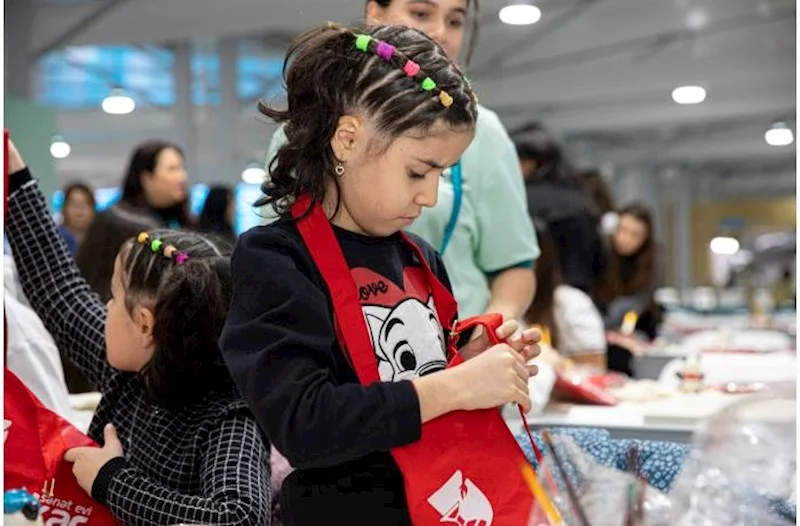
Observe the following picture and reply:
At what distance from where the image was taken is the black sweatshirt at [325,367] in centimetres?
110

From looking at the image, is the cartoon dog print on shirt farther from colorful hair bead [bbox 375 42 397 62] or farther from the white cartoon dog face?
colorful hair bead [bbox 375 42 397 62]

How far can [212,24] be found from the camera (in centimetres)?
779

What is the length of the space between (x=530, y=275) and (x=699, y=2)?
6753 millimetres

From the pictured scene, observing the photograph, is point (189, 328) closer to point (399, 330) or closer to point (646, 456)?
point (399, 330)

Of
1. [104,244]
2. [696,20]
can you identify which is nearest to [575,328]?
[104,244]

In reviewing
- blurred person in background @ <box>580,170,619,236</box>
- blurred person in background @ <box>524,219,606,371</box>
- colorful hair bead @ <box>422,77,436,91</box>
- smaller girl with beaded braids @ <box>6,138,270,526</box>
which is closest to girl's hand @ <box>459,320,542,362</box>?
colorful hair bead @ <box>422,77,436,91</box>

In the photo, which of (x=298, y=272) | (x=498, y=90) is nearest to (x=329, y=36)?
(x=298, y=272)

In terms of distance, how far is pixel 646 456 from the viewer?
164 cm

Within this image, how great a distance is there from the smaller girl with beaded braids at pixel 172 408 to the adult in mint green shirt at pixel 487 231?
0.43 m

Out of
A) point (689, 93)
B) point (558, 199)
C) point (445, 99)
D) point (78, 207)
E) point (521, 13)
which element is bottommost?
point (445, 99)

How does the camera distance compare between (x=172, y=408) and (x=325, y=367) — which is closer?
(x=325, y=367)

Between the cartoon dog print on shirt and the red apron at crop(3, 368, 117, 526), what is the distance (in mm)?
509

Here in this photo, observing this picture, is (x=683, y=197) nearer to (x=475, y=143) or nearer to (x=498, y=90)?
(x=498, y=90)

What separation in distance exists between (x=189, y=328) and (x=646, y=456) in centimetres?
69
